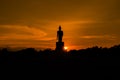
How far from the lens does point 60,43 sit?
3020 cm

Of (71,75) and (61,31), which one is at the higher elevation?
(61,31)

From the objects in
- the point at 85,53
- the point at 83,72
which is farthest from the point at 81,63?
the point at 85,53

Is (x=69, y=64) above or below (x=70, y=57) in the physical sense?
below

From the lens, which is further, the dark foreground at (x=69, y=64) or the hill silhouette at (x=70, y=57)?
the hill silhouette at (x=70, y=57)

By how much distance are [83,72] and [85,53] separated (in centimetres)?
520

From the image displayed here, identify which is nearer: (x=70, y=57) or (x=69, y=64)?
(x=69, y=64)

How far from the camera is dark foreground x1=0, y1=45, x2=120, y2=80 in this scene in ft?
57.8

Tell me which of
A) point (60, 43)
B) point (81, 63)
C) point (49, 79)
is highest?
point (60, 43)

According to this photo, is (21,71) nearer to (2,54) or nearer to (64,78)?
(64,78)

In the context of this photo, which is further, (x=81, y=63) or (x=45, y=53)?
(x=45, y=53)

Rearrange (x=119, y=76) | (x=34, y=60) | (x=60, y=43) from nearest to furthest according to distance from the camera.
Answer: (x=119, y=76)
(x=34, y=60)
(x=60, y=43)

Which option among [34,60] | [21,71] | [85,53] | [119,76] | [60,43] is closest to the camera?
[119,76]

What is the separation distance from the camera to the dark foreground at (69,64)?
17.6 meters

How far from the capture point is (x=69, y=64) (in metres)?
19.4
